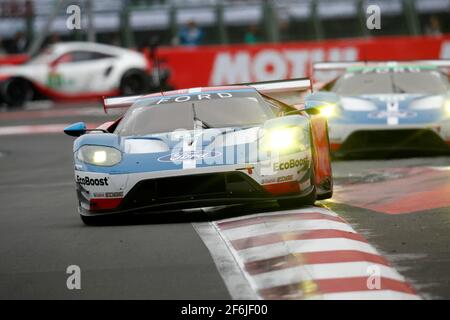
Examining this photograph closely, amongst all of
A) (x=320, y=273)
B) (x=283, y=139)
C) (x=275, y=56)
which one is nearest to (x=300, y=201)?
(x=283, y=139)

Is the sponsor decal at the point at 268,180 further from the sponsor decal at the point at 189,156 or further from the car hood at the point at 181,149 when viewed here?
the sponsor decal at the point at 189,156

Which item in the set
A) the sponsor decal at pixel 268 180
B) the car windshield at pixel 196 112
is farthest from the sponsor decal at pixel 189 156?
the car windshield at pixel 196 112

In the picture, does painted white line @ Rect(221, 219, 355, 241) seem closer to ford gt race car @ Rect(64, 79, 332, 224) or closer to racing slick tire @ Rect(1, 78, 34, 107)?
ford gt race car @ Rect(64, 79, 332, 224)

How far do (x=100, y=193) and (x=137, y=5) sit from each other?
18958mm

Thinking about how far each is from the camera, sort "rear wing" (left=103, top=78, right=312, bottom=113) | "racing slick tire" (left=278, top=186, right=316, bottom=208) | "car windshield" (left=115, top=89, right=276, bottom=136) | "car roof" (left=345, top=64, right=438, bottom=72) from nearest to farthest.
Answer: "racing slick tire" (left=278, top=186, right=316, bottom=208) < "car windshield" (left=115, top=89, right=276, bottom=136) < "rear wing" (left=103, top=78, right=312, bottom=113) < "car roof" (left=345, top=64, right=438, bottom=72)

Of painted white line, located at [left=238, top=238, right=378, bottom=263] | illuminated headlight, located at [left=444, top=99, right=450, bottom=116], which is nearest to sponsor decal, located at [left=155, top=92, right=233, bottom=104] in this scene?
painted white line, located at [left=238, top=238, right=378, bottom=263]

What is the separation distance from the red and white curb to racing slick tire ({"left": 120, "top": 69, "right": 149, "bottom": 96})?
19.4m

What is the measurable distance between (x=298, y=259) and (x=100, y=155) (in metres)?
2.64

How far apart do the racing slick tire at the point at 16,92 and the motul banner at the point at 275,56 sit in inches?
124

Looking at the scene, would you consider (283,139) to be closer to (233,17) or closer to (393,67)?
(393,67)

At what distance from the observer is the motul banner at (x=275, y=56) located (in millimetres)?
27031

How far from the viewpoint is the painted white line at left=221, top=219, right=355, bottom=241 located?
803 cm

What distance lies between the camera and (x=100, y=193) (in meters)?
8.97

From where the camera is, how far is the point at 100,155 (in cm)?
907
